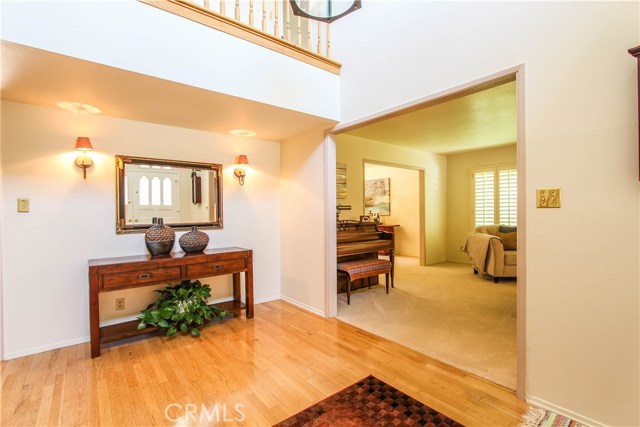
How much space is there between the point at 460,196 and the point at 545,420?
5546 millimetres

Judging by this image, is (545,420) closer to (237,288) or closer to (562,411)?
(562,411)

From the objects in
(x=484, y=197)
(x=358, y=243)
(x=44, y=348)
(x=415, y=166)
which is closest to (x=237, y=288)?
(x=44, y=348)

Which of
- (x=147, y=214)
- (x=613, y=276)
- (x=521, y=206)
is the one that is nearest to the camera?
(x=613, y=276)

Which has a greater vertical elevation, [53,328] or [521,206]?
[521,206]

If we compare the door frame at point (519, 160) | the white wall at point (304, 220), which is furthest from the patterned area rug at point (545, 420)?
the white wall at point (304, 220)

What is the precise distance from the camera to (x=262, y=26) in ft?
8.64

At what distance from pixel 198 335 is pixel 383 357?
170 centimetres

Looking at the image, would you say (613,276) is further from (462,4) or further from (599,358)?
(462,4)

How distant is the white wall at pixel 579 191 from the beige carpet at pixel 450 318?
50cm

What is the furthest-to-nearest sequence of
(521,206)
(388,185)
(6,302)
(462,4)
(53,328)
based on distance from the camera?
(388,185), (53,328), (6,302), (462,4), (521,206)

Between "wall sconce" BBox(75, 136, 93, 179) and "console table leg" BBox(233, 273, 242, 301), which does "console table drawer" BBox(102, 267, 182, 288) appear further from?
"wall sconce" BBox(75, 136, 93, 179)

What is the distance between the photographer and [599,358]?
1597mm

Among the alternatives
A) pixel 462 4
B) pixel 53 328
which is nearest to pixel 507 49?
pixel 462 4

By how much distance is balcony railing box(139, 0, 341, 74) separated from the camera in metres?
2.17
